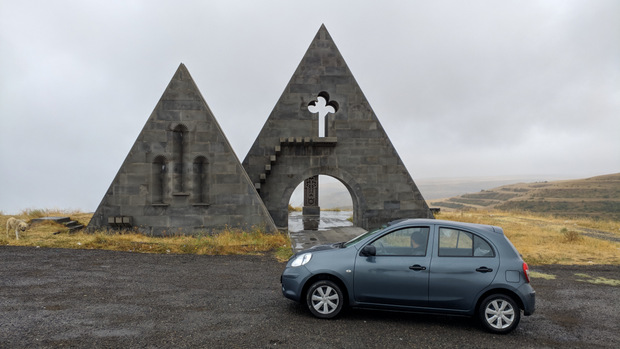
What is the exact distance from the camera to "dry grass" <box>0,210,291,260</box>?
12.4 metres

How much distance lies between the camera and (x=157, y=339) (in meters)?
5.40

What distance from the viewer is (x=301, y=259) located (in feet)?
22.1

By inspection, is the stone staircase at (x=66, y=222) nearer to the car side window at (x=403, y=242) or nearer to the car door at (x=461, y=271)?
the car side window at (x=403, y=242)

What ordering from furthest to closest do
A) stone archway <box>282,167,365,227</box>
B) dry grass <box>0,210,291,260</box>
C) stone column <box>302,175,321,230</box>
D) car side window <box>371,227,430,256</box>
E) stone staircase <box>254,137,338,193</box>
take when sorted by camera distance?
stone column <box>302,175,321,230</box> → stone archway <box>282,167,365,227</box> → stone staircase <box>254,137,338,193</box> → dry grass <box>0,210,291,260</box> → car side window <box>371,227,430,256</box>

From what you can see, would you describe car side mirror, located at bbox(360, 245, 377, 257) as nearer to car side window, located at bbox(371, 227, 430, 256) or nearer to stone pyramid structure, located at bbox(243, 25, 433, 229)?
car side window, located at bbox(371, 227, 430, 256)

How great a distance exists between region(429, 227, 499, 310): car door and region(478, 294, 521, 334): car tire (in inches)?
9.2

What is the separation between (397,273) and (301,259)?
171 centimetres

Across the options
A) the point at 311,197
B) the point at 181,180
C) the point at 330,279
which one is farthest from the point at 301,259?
the point at 311,197

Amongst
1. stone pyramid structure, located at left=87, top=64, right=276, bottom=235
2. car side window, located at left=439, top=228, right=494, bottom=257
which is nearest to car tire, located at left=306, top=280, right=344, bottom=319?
car side window, located at left=439, top=228, right=494, bottom=257

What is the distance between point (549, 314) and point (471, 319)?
1695mm

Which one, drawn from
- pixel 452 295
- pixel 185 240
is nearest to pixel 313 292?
pixel 452 295

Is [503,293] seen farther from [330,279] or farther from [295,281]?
[295,281]

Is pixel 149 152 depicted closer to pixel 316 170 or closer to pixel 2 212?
pixel 316 170

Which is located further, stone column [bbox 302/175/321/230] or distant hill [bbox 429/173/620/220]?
distant hill [bbox 429/173/620/220]
